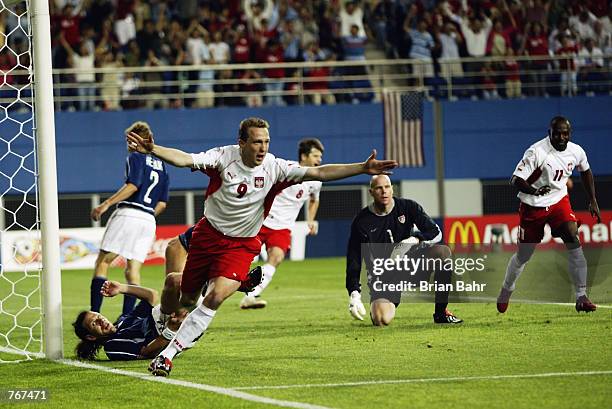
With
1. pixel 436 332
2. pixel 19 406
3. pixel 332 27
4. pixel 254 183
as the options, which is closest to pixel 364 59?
pixel 332 27

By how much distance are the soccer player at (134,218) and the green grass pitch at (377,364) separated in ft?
3.18

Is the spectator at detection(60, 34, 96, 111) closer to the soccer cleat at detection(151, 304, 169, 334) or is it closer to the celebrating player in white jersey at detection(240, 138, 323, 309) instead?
the celebrating player in white jersey at detection(240, 138, 323, 309)

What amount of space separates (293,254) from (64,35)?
7.81 m

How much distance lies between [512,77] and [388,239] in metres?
19.1

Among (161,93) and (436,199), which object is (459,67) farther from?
(161,93)

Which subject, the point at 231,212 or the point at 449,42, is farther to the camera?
the point at 449,42

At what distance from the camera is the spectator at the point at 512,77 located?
29.3 metres

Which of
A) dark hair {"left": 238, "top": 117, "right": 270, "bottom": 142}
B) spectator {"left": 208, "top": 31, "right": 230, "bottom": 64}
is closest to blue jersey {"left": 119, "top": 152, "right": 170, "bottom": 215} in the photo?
dark hair {"left": 238, "top": 117, "right": 270, "bottom": 142}

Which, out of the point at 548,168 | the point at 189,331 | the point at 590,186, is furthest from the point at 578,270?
the point at 189,331

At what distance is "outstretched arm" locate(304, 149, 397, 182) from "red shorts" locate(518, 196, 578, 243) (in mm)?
4784

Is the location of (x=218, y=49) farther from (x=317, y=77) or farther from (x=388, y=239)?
(x=388, y=239)

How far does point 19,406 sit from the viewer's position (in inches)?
292

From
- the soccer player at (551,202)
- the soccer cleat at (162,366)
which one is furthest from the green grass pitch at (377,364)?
the soccer player at (551,202)

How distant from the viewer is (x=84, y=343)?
9.79m
